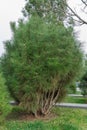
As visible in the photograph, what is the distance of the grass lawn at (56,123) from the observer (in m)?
9.55

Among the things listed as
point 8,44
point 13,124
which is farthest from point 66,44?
point 13,124

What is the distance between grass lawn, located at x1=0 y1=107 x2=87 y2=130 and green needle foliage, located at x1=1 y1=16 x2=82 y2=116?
84cm

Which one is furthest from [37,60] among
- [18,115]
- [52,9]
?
[18,115]

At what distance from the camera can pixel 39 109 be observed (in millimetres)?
11656

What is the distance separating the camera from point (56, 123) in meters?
10.2

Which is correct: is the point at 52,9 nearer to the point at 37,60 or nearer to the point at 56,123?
the point at 37,60

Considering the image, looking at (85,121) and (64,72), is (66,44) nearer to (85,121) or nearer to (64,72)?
(64,72)

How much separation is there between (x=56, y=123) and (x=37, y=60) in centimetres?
194

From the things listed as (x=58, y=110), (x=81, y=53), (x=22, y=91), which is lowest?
(x=58, y=110)

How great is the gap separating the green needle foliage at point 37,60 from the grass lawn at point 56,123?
84cm

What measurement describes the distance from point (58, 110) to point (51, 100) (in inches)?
44.3

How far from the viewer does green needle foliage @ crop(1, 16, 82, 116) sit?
10648 mm

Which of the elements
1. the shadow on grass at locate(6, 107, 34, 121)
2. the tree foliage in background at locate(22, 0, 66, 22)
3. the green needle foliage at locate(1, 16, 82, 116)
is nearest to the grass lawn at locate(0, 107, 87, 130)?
the shadow on grass at locate(6, 107, 34, 121)

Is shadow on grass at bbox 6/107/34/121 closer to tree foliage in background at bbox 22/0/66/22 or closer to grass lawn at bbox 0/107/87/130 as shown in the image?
grass lawn at bbox 0/107/87/130
